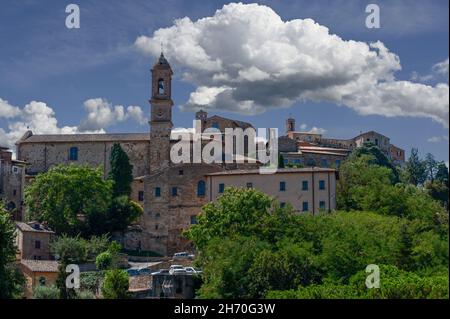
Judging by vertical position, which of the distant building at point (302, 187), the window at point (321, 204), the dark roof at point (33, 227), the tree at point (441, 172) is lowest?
the dark roof at point (33, 227)

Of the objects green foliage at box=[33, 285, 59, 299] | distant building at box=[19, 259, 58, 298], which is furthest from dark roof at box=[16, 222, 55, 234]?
green foliage at box=[33, 285, 59, 299]

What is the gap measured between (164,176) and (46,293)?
77.6 ft

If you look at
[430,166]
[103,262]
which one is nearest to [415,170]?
Result: [430,166]

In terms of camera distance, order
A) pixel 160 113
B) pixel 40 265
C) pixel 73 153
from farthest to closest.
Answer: pixel 73 153 < pixel 160 113 < pixel 40 265

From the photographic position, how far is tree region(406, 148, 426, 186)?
95.4 m

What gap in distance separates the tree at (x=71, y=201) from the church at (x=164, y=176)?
3.25 metres

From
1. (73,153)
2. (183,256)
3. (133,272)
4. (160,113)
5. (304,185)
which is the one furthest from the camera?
(73,153)

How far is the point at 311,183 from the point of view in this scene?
189ft

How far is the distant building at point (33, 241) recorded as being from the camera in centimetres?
5550

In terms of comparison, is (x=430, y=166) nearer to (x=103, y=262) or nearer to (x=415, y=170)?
(x=415, y=170)

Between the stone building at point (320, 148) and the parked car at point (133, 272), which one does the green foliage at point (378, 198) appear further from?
the stone building at point (320, 148)

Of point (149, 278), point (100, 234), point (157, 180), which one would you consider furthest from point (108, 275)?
point (157, 180)

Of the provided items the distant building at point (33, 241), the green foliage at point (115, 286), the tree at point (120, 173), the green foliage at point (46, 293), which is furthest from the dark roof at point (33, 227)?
the green foliage at point (115, 286)

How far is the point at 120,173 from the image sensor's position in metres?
69.5
